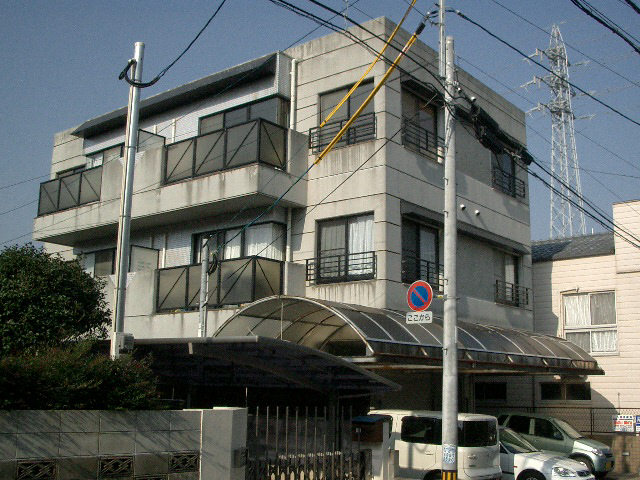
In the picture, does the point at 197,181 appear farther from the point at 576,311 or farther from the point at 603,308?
the point at 603,308

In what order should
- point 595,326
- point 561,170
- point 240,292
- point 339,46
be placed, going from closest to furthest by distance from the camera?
1. point 240,292
2. point 339,46
3. point 595,326
4. point 561,170

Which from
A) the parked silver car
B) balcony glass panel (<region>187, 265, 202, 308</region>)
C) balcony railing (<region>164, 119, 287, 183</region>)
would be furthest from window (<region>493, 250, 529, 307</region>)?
balcony glass panel (<region>187, 265, 202, 308</region>)

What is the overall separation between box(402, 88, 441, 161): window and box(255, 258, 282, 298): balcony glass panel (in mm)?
4904

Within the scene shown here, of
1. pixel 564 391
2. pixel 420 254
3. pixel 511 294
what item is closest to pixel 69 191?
pixel 420 254

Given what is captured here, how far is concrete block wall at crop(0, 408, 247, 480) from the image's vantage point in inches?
347

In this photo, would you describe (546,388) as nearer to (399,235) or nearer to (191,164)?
(399,235)

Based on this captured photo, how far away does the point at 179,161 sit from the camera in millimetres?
21891

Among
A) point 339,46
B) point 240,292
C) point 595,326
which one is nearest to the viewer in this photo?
point 240,292

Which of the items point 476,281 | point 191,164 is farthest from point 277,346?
point 476,281

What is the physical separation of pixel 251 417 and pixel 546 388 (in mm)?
16622

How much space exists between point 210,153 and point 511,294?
1106 cm

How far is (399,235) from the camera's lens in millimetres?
19625

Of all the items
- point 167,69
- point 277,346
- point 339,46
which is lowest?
point 277,346

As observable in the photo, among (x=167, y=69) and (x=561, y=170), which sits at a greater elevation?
(x=561, y=170)
